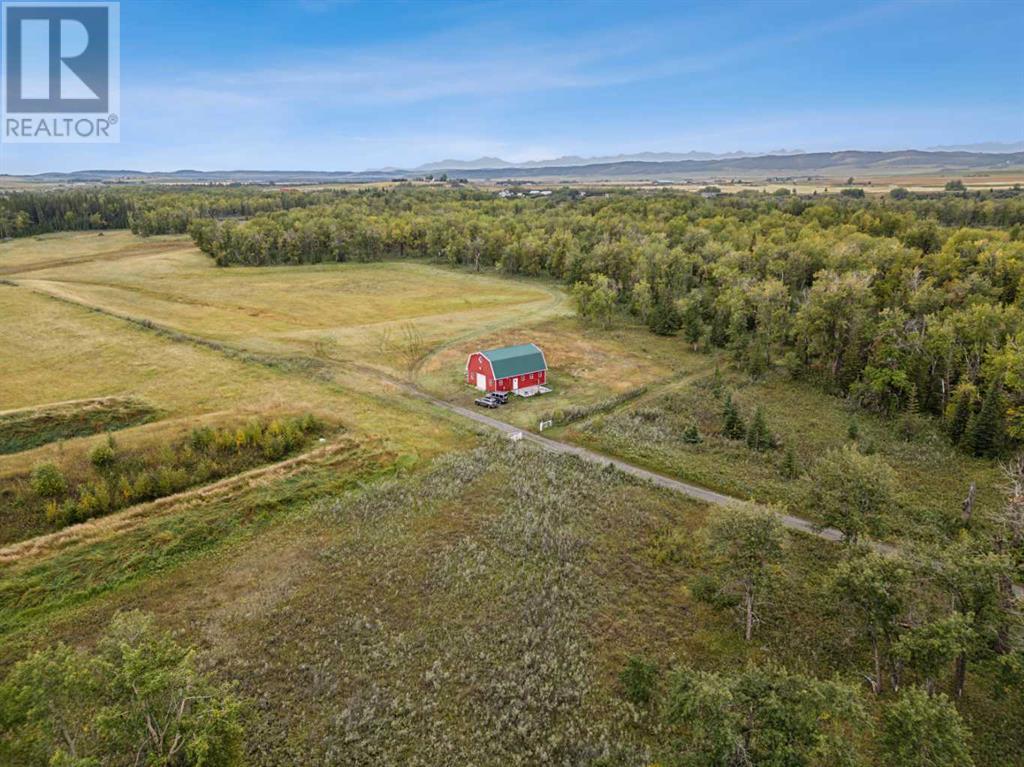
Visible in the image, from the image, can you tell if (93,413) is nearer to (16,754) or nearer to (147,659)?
(16,754)

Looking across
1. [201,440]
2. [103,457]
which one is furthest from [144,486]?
[201,440]

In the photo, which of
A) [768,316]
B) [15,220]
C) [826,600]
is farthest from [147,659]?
[15,220]

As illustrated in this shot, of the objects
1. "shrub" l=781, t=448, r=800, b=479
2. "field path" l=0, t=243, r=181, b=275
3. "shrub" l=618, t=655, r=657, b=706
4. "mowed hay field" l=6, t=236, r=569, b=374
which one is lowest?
"shrub" l=618, t=655, r=657, b=706

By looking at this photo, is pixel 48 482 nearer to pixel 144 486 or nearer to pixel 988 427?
pixel 144 486

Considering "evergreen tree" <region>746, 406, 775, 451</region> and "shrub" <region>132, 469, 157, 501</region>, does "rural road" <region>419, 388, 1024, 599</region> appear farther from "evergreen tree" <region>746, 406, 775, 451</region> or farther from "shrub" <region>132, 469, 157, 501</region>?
"shrub" <region>132, 469, 157, 501</region>

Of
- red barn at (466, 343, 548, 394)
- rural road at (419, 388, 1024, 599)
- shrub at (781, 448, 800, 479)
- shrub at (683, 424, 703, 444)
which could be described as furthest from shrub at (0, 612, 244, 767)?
red barn at (466, 343, 548, 394)

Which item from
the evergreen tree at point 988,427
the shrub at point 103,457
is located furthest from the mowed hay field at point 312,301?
the evergreen tree at point 988,427

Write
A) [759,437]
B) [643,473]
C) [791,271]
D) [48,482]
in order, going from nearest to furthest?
[48,482] → [643,473] → [759,437] → [791,271]
